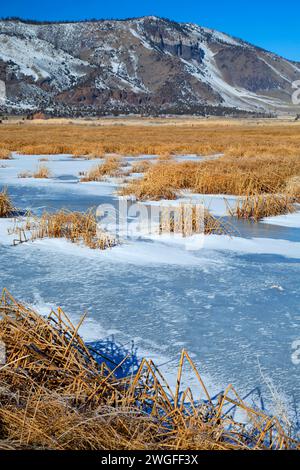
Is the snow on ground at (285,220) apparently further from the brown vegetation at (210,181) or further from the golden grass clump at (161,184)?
the golden grass clump at (161,184)

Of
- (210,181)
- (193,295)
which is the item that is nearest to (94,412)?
(193,295)

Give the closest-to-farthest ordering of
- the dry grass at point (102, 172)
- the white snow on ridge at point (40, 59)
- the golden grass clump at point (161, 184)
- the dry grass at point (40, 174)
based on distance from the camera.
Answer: the golden grass clump at point (161, 184) < the dry grass at point (102, 172) < the dry grass at point (40, 174) < the white snow on ridge at point (40, 59)

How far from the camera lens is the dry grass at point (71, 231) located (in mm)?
6468

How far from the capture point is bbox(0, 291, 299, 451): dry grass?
223 cm

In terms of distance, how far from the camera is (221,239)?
6.95 metres

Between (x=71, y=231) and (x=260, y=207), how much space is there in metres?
3.61

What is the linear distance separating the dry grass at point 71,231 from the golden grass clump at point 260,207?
2.82 metres

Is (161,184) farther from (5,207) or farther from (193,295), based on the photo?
(193,295)

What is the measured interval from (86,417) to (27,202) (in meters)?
7.99

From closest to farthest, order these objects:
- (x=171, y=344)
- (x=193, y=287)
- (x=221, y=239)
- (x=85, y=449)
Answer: (x=85, y=449), (x=171, y=344), (x=193, y=287), (x=221, y=239)

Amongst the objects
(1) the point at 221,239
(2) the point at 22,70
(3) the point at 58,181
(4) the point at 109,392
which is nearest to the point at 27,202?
(3) the point at 58,181

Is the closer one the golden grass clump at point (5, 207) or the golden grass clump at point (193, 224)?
the golden grass clump at point (193, 224)

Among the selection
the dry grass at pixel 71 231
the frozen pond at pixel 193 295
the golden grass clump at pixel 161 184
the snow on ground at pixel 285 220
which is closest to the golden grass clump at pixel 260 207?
the snow on ground at pixel 285 220

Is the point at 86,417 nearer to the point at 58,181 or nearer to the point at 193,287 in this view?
the point at 193,287
